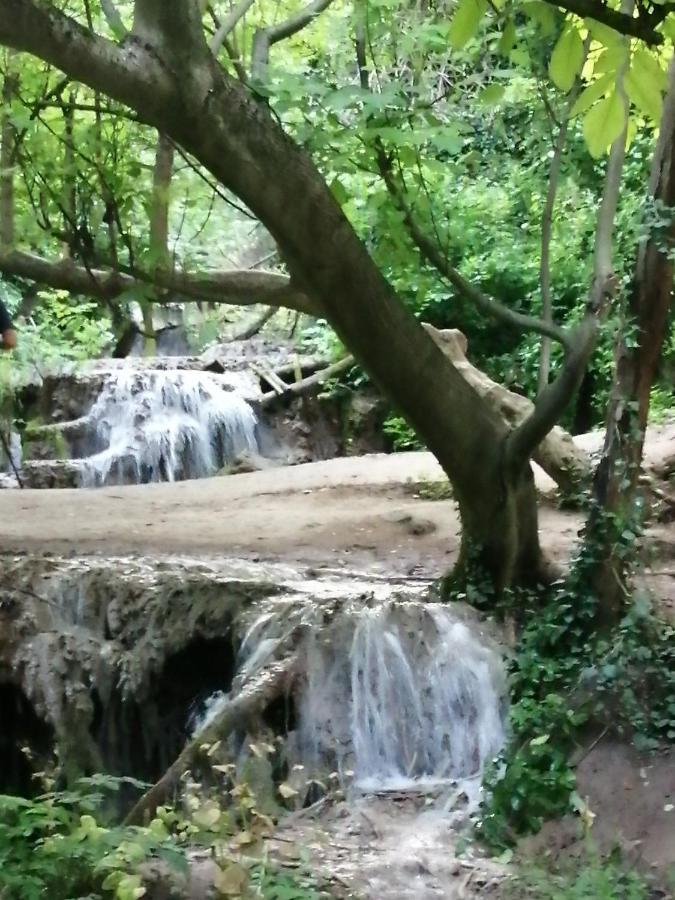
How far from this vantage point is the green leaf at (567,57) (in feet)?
6.82

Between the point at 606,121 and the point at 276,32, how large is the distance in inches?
256

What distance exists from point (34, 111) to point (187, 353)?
14.8 meters

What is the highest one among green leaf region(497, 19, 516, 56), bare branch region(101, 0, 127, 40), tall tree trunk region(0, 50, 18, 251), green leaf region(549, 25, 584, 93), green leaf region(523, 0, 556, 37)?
bare branch region(101, 0, 127, 40)

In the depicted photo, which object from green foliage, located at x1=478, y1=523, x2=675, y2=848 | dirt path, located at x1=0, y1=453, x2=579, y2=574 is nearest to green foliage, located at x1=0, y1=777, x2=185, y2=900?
green foliage, located at x1=478, y1=523, x2=675, y2=848

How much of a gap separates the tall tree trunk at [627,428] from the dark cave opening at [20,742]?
3.77 m

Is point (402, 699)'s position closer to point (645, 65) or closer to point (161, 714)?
point (161, 714)

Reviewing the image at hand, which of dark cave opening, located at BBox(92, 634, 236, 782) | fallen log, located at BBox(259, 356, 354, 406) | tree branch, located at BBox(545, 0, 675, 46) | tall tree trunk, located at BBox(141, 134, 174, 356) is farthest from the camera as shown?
fallen log, located at BBox(259, 356, 354, 406)

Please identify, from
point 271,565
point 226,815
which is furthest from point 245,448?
point 226,815

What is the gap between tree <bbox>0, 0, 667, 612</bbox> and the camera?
4633mm

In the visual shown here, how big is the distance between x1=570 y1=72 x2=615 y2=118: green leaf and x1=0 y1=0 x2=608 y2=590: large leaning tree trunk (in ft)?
9.28

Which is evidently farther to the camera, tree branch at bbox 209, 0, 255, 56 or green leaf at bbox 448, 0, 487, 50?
tree branch at bbox 209, 0, 255, 56

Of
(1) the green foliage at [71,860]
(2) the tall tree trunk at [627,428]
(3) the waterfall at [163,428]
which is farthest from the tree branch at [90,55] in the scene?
(3) the waterfall at [163,428]

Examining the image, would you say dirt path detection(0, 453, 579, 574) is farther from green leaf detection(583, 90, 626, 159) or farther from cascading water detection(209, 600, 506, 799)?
green leaf detection(583, 90, 626, 159)

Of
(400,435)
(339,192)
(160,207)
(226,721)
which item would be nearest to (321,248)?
(339,192)
